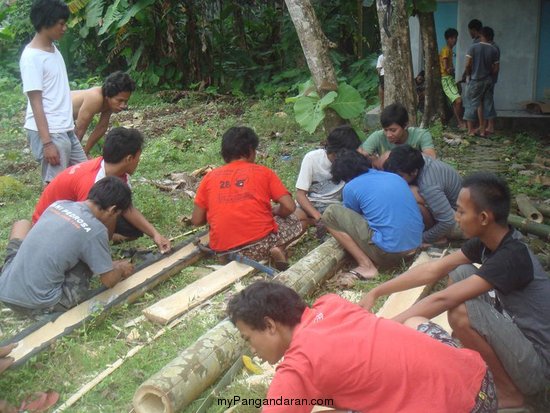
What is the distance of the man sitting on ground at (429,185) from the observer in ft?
17.9

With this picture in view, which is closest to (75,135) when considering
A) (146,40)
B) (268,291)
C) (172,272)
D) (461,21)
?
(172,272)

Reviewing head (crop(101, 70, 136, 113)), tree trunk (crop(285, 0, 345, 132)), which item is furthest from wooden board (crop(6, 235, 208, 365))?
tree trunk (crop(285, 0, 345, 132))

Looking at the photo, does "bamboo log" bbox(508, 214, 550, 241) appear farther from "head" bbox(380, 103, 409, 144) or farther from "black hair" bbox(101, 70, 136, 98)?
"black hair" bbox(101, 70, 136, 98)

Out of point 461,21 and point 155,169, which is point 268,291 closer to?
point 155,169

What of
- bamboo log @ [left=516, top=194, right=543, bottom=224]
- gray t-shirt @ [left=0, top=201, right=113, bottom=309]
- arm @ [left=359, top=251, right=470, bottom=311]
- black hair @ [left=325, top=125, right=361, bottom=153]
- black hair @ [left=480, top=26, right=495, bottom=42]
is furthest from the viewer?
black hair @ [left=480, top=26, right=495, bottom=42]

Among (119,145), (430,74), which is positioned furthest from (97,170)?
(430,74)

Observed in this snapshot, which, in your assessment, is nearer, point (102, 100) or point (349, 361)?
point (349, 361)

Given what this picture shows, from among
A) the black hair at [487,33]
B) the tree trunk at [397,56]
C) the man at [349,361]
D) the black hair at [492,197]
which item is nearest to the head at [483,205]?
the black hair at [492,197]

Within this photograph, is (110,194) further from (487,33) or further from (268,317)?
(487,33)

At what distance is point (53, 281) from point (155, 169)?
432 cm

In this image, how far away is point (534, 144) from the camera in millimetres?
9508

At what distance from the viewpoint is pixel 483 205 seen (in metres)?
3.16

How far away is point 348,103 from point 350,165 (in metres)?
2.52

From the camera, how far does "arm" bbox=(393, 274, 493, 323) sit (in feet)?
10.3
